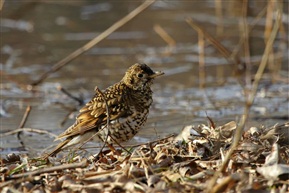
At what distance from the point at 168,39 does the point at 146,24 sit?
1365 millimetres

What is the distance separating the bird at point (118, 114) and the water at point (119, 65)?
808 millimetres

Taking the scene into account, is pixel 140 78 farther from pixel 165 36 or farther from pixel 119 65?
pixel 165 36

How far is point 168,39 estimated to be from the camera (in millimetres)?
12891

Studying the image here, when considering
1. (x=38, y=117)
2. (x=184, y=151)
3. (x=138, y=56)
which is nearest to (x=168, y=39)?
(x=138, y=56)

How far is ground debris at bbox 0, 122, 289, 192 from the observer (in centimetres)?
488

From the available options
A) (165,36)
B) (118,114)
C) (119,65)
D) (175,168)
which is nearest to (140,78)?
(118,114)

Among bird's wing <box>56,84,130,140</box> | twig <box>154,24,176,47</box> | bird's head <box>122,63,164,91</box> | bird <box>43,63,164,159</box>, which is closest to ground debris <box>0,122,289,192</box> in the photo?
bird <box>43,63,164,159</box>

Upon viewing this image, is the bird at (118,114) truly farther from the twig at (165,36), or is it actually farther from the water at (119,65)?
the twig at (165,36)

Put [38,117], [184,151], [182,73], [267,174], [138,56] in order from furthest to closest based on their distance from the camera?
1. [138,56]
2. [182,73]
3. [38,117]
4. [184,151]
5. [267,174]

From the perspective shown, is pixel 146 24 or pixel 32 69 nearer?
pixel 32 69

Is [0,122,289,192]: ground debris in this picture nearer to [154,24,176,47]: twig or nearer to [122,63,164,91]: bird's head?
[122,63,164,91]: bird's head

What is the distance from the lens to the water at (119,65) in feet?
29.4

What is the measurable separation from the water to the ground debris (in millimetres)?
1786

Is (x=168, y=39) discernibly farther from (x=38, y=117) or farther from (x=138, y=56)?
(x=38, y=117)
